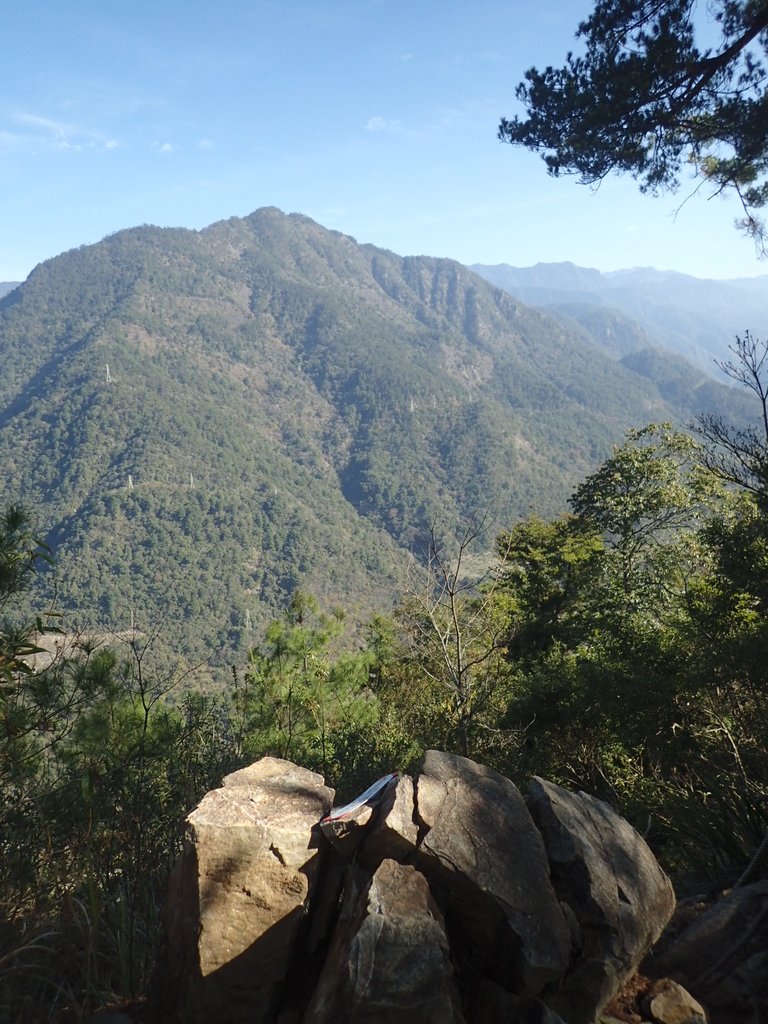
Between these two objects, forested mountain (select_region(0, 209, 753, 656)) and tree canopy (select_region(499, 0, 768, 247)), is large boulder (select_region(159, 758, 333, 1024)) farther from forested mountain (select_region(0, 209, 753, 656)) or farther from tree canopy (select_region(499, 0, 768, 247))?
forested mountain (select_region(0, 209, 753, 656))

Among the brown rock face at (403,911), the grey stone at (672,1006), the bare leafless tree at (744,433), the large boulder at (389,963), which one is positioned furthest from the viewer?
the bare leafless tree at (744,433)

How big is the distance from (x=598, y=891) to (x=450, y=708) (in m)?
6.60

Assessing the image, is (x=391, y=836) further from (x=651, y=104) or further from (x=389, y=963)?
(x=651, y=104)

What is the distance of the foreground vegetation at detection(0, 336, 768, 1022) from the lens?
7.91 ft

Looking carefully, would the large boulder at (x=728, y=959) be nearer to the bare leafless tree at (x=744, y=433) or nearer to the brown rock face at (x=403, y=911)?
the brown rock face at (x=403, y=911)

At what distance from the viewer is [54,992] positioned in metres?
1.99

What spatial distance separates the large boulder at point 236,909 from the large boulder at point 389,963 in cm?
18

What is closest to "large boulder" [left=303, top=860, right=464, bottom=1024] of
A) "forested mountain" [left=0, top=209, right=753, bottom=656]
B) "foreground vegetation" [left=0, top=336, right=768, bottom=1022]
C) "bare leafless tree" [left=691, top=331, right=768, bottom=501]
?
"foreground vegetation" [left=0, top=336, right=768, bottom=1022]

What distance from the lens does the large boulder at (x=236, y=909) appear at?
74.3 inches

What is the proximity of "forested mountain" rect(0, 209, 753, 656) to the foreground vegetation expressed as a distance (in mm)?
37374

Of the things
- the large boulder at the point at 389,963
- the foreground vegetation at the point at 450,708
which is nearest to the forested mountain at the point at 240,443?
the foreground vegetation at the point at 450,708

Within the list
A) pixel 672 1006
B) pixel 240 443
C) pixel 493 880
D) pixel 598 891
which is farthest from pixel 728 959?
pixel 240 443

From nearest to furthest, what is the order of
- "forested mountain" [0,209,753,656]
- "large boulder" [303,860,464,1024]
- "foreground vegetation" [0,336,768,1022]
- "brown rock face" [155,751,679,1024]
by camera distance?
1. "large boulder" [303,860,464,1024]
2. "brown rock face" [155,751,679,1024]
3. "foreground vegetation" [0,336,768,1022]
4. "forested mountain" [0,209,753,656]

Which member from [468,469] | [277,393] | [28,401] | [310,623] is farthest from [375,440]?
[310,623]
